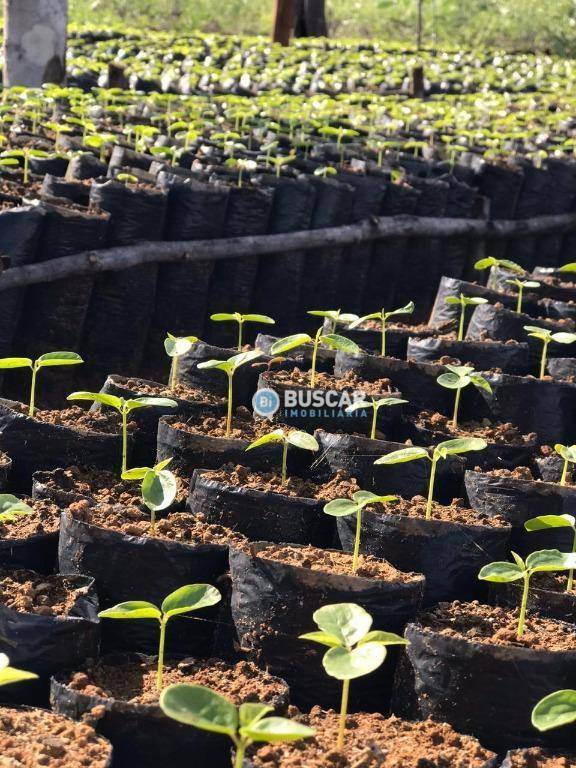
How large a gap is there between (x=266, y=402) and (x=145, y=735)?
4.38 ft

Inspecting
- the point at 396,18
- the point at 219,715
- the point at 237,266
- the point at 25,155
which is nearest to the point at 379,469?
the point at 219,715

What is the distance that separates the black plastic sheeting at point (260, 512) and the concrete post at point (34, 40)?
6.43 meters

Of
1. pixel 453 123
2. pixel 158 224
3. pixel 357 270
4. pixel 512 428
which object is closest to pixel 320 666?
pixel 512 428

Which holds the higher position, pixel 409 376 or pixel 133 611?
pixel 409 376

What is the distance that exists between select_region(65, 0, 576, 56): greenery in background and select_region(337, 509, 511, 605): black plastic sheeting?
1837cm

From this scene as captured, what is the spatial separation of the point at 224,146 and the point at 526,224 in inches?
75.3

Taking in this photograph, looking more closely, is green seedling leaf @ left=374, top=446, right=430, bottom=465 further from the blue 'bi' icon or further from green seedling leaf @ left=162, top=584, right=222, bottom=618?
the blue 'bi' icon

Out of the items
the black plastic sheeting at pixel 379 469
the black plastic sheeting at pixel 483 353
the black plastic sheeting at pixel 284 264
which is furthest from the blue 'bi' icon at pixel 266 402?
the black plastic sheeting at pixel 284 264

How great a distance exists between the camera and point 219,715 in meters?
1.69

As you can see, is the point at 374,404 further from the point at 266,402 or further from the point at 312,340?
the point at 266,402

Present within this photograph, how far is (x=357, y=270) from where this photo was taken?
5984mm

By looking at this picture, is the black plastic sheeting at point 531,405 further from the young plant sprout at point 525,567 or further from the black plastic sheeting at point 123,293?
the black plastic sheeting at point 123,293

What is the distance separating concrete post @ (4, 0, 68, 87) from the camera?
8320 mm

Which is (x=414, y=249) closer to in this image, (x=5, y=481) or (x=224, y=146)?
(x=224, y=146)
